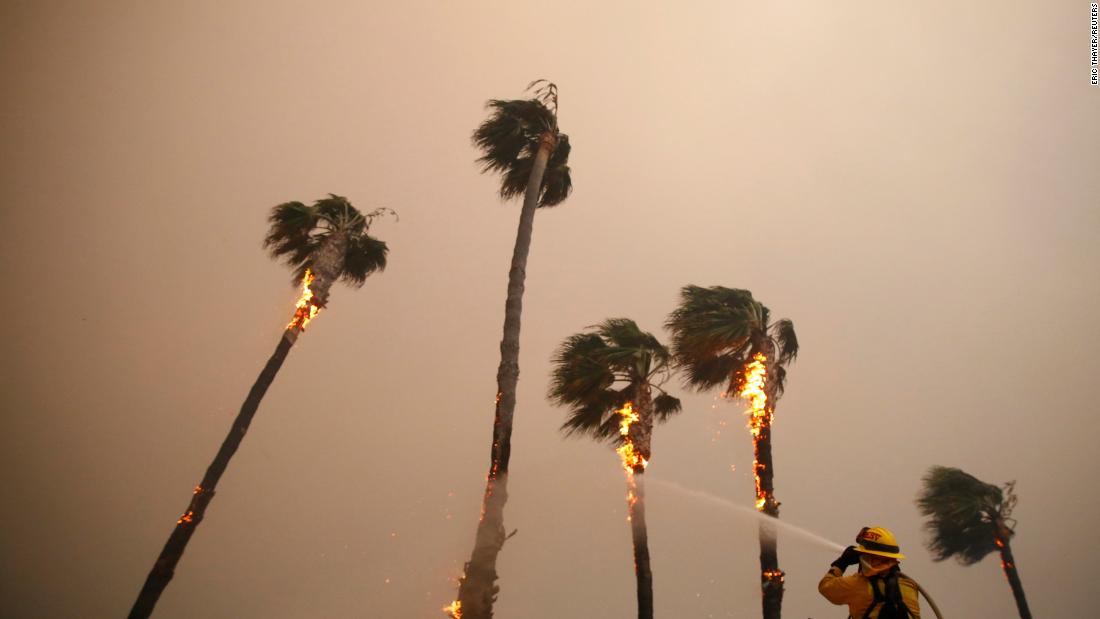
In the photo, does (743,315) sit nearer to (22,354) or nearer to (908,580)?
(908,580)

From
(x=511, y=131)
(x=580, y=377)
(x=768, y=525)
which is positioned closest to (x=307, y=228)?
(x=511, y=131)

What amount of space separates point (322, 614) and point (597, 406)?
17908cm

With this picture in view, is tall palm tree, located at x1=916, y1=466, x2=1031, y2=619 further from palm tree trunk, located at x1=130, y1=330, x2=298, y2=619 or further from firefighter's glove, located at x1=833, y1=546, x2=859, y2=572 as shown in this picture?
palm tree trunk, located at x1=130, y1=330, x2=298, y2=619

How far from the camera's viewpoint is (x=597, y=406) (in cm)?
1513

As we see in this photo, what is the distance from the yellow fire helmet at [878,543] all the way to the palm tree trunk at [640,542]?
839 centimetres

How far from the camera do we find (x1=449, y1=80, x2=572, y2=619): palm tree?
892 centimetres

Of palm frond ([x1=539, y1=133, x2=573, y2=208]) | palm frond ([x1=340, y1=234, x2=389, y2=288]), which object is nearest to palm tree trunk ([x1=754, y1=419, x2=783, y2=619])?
palm frond ([x1=539, y1=133, x2=573, y2=208])

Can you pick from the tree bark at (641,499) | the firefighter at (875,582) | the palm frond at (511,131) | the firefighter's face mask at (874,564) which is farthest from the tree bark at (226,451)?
the firefighter's face mask at (874,564)

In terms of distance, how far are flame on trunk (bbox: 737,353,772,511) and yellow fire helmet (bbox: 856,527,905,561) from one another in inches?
324

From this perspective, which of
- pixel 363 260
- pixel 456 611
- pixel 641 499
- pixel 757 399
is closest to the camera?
pixel 456 611

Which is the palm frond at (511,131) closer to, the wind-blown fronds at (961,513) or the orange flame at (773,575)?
the orange flame at (773,575)

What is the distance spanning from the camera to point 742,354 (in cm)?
1488

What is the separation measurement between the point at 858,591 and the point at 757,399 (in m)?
9.15

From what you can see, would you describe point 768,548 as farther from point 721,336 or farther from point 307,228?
point 307,228
